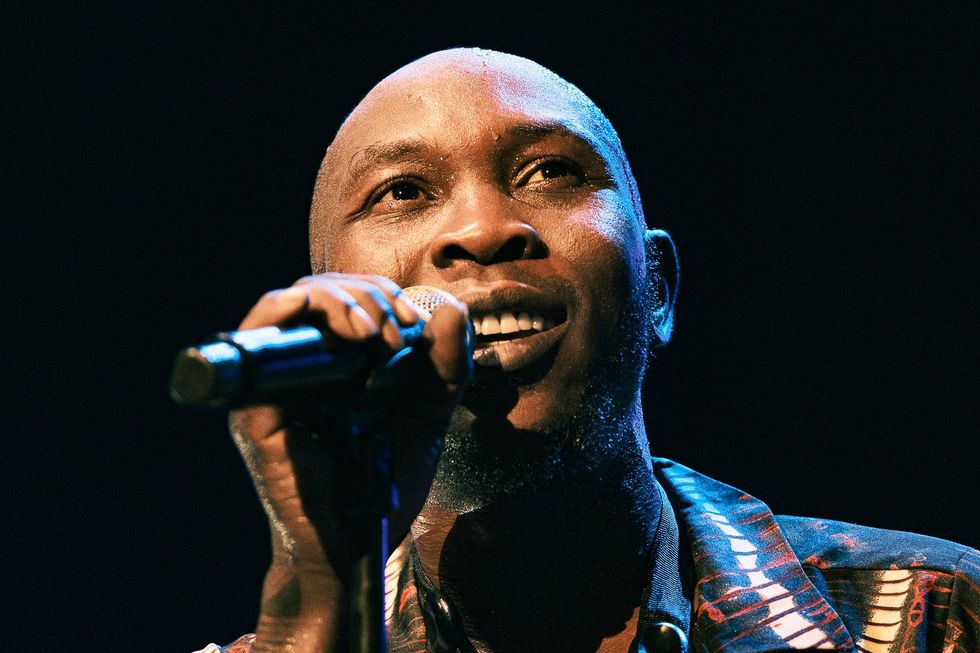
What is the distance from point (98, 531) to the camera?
2.92m

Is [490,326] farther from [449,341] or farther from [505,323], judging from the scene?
[449,341]

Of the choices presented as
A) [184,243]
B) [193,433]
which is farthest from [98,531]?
[184,243]

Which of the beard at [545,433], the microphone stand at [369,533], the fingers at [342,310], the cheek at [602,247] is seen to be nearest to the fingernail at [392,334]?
the fingers at [342,310]

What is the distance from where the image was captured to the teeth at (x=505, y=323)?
1875 mm

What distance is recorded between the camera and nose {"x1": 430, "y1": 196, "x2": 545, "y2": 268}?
191cm

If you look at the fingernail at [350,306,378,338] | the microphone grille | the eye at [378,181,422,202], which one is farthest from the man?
the fingernail at [350,306,378,338]

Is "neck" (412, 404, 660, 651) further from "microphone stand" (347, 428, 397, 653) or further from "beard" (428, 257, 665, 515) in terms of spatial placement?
"microphone stand" (347, 428, 397, 653)

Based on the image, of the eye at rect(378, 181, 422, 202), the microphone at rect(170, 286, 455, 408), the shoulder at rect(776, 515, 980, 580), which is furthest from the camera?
the eye at rect(378, 181, 422, 202)

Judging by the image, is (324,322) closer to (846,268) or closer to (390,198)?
(390,198)

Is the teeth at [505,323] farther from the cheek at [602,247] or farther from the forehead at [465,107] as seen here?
the forehead at [465,107]

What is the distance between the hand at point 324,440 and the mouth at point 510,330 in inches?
12.1

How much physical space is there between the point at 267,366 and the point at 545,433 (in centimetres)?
85

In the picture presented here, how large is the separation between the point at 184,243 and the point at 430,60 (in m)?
1.15

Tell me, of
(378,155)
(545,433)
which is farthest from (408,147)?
(545,433)
